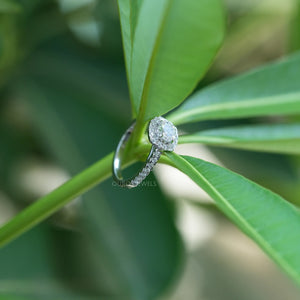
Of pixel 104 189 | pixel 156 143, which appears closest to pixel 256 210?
pixel 156 143

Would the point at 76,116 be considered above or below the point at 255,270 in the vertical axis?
above

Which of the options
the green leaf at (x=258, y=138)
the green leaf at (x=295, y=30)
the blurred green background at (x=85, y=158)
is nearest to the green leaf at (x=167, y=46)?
the green leaf at (x=258, y=138)

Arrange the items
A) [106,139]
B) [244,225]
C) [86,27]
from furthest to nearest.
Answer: [86,27] < [106,139] < [244,225]

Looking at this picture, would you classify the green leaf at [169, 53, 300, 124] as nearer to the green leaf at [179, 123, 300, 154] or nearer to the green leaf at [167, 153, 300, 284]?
the green leaf at [179, 123, 300, 154]

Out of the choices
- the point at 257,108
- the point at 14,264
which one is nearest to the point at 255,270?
the point at 14,264

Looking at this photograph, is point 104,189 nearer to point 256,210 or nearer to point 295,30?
point 295,30

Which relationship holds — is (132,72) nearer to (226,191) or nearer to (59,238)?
(226,191)

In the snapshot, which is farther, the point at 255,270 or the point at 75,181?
the point at 255,270
